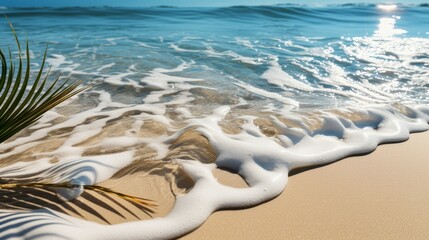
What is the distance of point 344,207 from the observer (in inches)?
67.5

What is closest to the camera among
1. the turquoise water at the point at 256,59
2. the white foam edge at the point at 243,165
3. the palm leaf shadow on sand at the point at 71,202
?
the white foam edge at the point at 243,165

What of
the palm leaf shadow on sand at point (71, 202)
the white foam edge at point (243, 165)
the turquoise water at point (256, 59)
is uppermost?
the palm leaf shadow on sand at point (71, 202)

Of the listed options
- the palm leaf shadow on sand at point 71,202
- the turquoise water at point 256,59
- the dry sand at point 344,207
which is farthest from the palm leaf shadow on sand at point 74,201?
the turquoise water at point 256,59

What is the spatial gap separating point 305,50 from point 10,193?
560cm

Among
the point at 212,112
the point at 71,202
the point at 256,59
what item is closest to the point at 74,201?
the point at 71,202

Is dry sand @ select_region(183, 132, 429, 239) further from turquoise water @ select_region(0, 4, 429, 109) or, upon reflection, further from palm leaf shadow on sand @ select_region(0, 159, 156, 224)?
turquoise water @ select_region(0, 4, 429, 109)

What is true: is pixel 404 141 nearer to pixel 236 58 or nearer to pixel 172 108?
pixel 172 108

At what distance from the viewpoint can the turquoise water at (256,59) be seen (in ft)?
12.7

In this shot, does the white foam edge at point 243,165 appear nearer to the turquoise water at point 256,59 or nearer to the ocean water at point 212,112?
the ocean water at point 212,112

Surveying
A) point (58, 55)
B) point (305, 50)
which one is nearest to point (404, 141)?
point (305, 50)

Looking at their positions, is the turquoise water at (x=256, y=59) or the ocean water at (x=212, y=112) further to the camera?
the turquoise water at (x=256, y=59)

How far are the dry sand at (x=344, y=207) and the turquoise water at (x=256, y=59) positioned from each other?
4.28 feet

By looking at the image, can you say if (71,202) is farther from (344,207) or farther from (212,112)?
(212,112)

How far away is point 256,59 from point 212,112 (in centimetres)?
260
